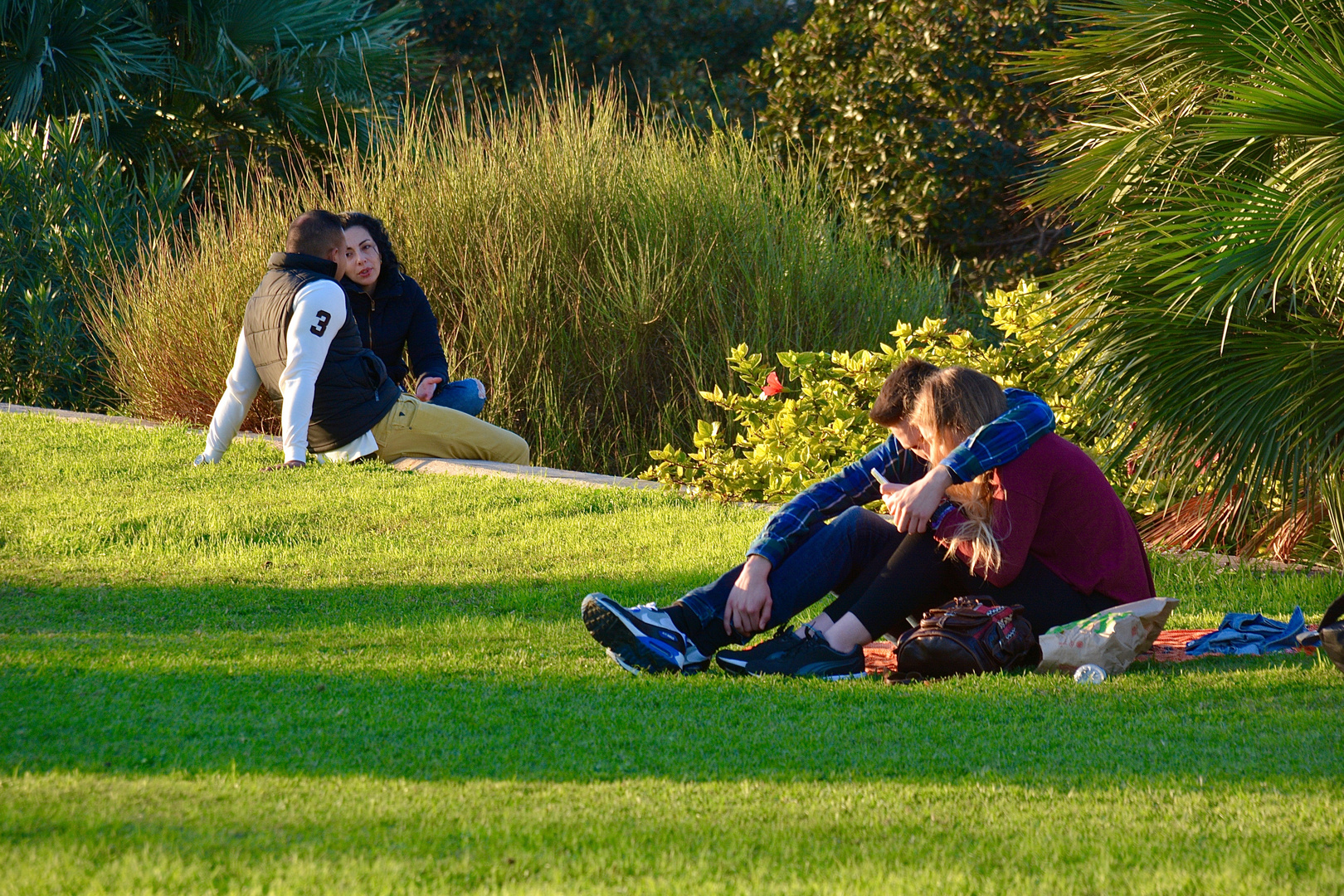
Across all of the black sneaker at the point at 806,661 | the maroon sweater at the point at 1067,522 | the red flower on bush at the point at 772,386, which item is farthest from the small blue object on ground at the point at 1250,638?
the red flower on bush at the point at 772,386

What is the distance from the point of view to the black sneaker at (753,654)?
407 cm

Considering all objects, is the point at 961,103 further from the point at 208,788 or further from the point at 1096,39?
the point at 208,788

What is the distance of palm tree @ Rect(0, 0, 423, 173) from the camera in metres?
12.8

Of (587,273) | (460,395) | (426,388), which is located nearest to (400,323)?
(426,388)

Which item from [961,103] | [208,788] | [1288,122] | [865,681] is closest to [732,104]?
[961,103]

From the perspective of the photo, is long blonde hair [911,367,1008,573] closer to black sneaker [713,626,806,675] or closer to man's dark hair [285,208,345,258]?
black sneaker [713,626,806,675]

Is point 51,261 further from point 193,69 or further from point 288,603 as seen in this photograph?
point 288,603

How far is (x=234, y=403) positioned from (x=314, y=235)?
3.51ft

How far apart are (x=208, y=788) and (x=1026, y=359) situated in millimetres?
5186

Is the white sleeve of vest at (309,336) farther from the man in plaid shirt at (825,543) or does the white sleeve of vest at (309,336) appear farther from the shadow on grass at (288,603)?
the man in plaid shirt at (825,543)

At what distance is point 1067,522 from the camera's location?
4062 millimetres

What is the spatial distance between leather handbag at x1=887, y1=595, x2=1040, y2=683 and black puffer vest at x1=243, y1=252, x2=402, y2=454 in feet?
14.1

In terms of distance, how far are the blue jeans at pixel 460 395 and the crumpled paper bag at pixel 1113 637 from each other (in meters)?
4.76

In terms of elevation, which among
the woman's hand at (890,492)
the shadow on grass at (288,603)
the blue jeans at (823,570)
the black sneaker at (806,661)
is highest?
the woman's hand at (890,492)
